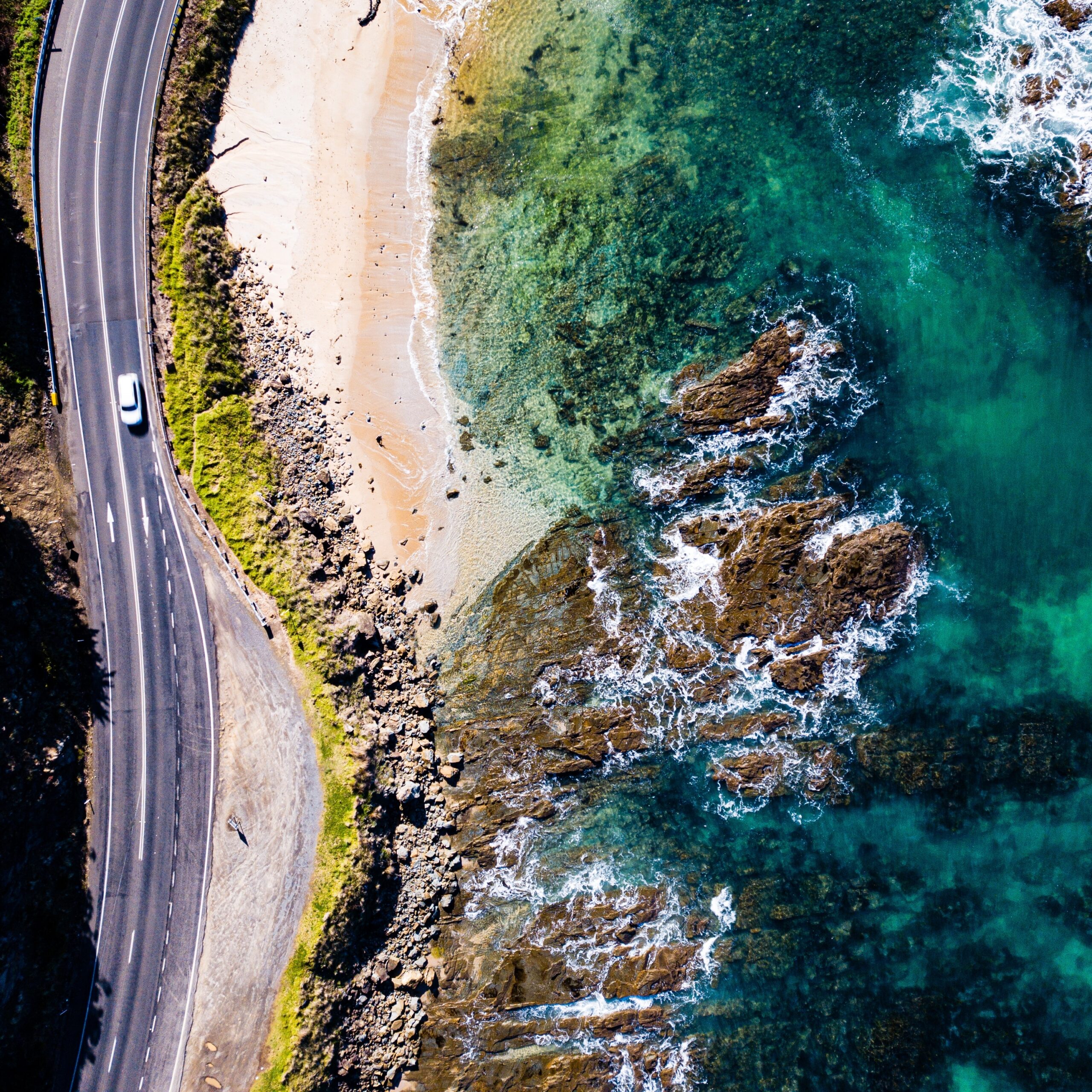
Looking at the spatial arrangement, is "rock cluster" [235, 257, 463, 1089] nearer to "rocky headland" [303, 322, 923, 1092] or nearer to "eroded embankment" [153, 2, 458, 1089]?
"eroded embankment" [153, 2, 458, 1089]

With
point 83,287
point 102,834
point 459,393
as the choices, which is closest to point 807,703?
point 459,393

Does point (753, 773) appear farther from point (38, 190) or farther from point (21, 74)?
point (21, 74)

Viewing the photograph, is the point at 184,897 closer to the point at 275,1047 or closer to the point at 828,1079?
the point at 275,1047

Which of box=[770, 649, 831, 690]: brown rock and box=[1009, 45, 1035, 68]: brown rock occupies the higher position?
box=[1009, 45, 1035, 68]: brown rock

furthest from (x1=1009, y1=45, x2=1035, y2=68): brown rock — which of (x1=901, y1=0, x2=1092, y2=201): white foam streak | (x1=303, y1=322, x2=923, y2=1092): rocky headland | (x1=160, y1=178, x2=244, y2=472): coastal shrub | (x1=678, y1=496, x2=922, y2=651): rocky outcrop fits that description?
(x1=160, y1=178, x2=244, y2=472): coastal shrub

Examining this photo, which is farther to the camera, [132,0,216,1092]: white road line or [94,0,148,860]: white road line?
[94,0,148,860]: white road line

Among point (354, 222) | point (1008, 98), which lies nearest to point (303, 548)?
point (354, 222)
